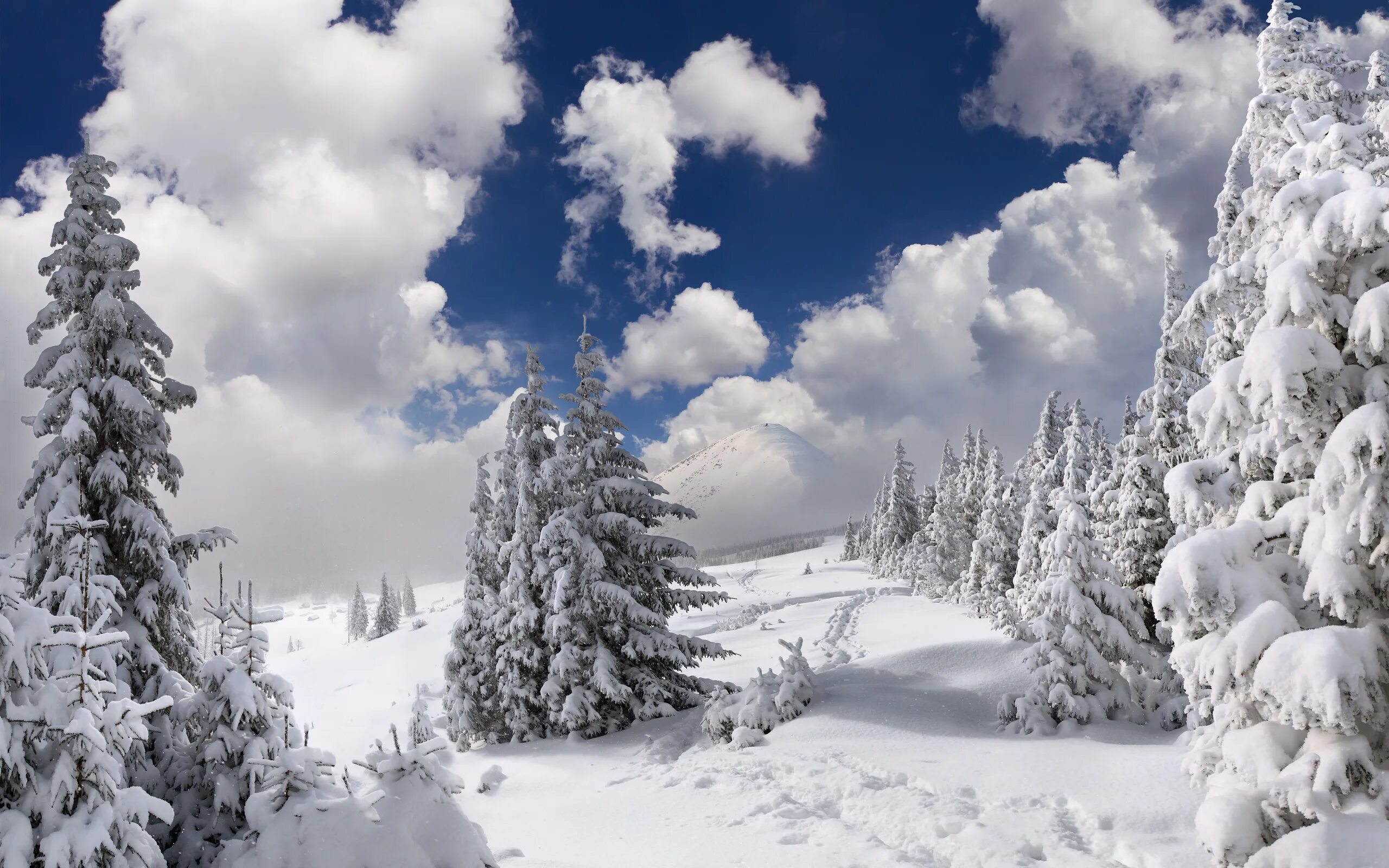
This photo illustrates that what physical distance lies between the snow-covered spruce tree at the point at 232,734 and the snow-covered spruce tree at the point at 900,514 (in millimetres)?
70423

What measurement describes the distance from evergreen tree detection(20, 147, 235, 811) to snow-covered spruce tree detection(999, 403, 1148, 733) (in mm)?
15383

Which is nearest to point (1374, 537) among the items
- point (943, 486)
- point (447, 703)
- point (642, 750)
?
point (642, 750)

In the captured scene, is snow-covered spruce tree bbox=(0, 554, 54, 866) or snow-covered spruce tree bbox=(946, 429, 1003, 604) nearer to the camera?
snow-covered spruce tree bbox=(0, 554, 54, 866)

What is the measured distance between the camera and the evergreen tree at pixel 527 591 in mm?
18688

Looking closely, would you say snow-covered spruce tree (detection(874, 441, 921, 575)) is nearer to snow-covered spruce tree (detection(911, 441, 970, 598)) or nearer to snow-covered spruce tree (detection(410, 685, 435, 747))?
snow-covered spruce tree (detection(911, 441, 970, 598))

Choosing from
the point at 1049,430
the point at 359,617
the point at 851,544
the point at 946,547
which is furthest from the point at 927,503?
the point at 359,617

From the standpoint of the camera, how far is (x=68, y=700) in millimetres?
5293

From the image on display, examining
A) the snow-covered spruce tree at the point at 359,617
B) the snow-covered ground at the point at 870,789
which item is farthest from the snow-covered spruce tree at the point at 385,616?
the snow-covered ground at the point at 870,789

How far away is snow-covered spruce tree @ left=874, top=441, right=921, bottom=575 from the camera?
74312mm

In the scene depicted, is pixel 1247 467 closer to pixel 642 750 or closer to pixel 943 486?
pixel 642 750

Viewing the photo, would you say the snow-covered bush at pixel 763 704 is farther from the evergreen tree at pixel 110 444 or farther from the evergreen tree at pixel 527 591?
the evergreen tree at pixel 110 444

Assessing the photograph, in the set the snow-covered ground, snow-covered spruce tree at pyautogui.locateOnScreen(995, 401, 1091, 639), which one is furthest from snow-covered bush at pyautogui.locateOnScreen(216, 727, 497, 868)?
snow-covered spruce tree at pyautogui.locateOnScreen(995, 401, 1091, 639)

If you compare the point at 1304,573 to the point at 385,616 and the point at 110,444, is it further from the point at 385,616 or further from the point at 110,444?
the point at 385,616

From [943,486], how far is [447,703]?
5015cm
